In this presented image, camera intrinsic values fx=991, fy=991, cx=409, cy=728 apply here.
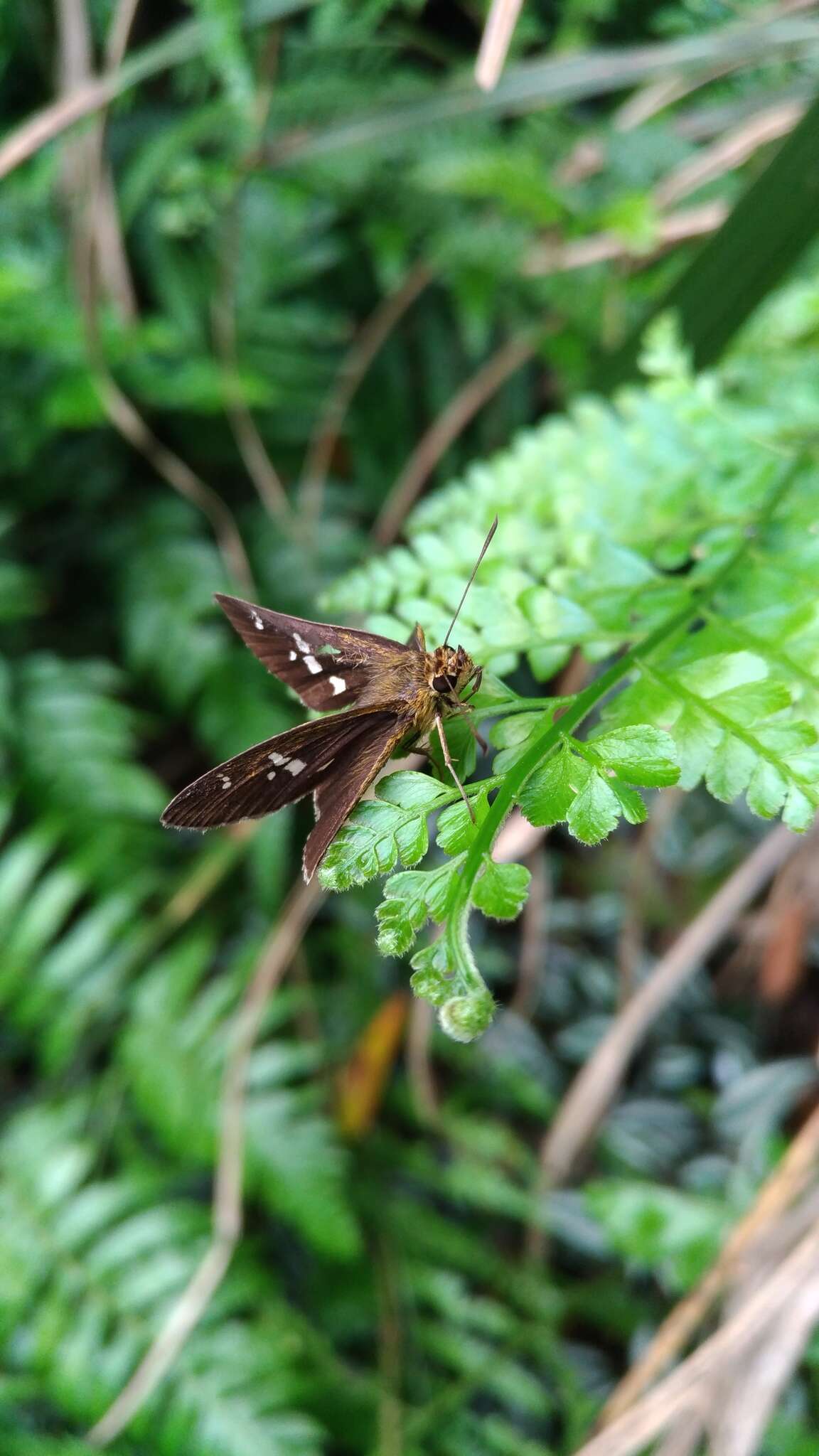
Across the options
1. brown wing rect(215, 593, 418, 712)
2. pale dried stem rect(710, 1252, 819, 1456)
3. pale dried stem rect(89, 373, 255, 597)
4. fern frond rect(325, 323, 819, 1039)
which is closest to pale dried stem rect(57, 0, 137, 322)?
pale dried stem rect(89, 373, 255, 597)

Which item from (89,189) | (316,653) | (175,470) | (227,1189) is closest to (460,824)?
(316,653)

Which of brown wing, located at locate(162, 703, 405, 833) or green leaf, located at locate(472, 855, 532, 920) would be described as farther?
brown wing, located at locate(162, 703, 405, 833)

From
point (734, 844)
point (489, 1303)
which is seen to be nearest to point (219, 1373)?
point (489, 1303)

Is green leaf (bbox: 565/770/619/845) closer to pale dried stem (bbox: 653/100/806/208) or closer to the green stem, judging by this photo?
the green stem

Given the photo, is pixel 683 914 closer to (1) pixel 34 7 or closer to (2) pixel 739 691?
(2) pixel 739 691

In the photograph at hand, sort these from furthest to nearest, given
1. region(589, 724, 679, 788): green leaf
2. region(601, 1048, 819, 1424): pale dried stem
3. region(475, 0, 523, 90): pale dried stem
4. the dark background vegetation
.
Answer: the dark background vegetation
region(601, 1048, 819, 1424): pale dried stem
region(475, 0, 523, 90): pale dried stem
region(589, 724, 679, 788): green leaf
